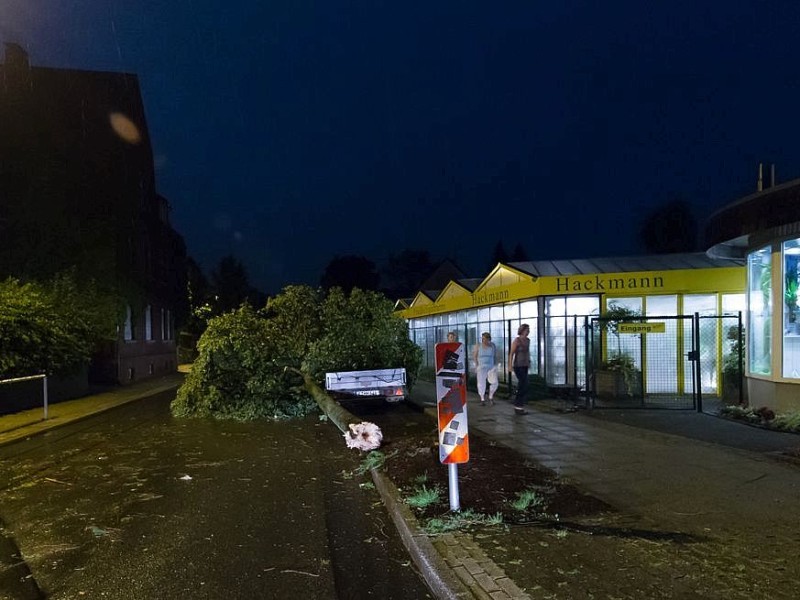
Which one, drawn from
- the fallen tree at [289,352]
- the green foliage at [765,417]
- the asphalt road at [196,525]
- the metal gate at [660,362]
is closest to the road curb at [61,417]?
the asphalt road at [196,525]

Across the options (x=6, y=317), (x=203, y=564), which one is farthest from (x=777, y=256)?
(x=6, y=317)

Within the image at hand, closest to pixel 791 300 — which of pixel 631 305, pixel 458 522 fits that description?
pixel 631 305

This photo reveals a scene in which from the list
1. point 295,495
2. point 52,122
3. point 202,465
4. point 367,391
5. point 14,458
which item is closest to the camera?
point 295,495

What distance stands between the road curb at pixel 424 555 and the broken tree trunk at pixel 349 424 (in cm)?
226

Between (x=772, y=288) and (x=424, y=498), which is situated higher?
(x=772, y=288)

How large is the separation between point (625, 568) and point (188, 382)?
12792 mm

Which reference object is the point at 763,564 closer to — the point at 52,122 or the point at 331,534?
the point at 331,534

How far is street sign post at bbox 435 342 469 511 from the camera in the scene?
631 centimetres

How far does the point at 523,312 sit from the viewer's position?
19.8m

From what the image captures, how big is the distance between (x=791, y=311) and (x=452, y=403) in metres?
7.30

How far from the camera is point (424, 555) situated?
5250 mm

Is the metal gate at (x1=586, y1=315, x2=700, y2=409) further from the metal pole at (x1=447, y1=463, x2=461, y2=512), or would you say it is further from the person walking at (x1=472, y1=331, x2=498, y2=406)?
the metal pole at (x1=447, y1=463, x2=461, y2=512)

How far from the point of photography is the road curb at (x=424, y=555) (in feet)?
15.2

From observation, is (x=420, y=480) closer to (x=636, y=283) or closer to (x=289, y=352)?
(x=289, y=352)
